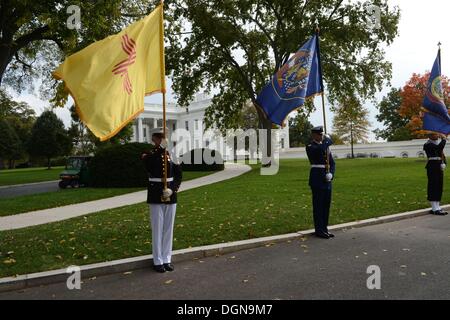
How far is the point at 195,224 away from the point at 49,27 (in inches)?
407

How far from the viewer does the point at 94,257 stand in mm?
6430

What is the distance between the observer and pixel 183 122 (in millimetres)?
98250

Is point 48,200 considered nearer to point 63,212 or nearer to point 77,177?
point 63,212

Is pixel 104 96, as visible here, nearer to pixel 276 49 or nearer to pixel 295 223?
pixel 295 223

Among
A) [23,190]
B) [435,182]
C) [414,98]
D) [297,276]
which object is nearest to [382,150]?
[414,98]

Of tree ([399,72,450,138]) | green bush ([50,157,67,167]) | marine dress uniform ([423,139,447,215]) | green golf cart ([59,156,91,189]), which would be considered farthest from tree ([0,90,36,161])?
marine dress uniform ([423,139,447,215])

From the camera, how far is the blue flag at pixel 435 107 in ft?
36.8

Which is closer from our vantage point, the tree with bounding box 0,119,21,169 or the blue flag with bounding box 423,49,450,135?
the blue flag with bounding box 423,49,450,135

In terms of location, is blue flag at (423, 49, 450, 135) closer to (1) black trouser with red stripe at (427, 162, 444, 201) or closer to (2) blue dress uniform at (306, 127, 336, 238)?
(1) black trouser with red stripe at (427, 162, 444, 201)

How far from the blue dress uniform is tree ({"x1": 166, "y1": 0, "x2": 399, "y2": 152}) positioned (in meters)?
17.8

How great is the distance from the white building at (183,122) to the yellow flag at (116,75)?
7332 centimetres

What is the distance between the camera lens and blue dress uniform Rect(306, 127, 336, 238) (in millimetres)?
7965

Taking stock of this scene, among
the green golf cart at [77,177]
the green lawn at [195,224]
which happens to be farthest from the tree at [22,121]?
the green lawn at [195,224]
